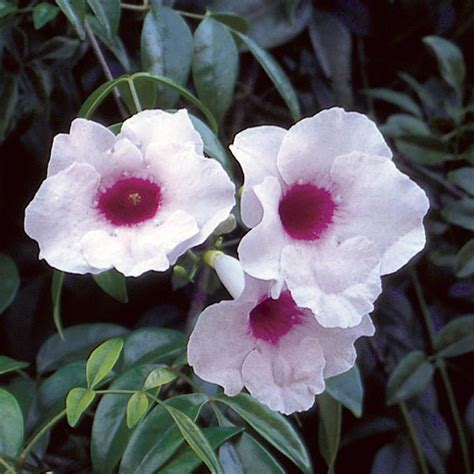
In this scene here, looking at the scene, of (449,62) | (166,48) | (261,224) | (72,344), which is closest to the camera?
(261,224)

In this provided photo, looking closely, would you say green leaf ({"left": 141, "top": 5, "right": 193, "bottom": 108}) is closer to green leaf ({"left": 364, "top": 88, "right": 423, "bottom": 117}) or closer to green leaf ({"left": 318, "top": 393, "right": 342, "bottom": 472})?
green leaf ({"left": 318, "top": 393, "right": 342, "bottom": 472})

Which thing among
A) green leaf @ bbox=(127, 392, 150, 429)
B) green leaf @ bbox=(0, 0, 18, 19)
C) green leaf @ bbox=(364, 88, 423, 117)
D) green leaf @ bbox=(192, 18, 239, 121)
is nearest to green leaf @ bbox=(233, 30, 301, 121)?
green leaf @ bbox=(192, 18, 239, 121)

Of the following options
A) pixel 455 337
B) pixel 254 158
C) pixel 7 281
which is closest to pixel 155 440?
pixel 254 158

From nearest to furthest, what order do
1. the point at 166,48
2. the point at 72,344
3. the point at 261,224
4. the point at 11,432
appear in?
the point at 261,224, the point at 11,432, the point at 166,48, the point at 72,344

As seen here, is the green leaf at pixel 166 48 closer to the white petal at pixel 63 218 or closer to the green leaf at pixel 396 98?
the white petal at pixel 63 218

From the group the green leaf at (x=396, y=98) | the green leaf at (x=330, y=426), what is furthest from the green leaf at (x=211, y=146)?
the green leaf at (x=396, y=98)

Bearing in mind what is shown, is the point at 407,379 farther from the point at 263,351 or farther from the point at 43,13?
the point at 43,13
